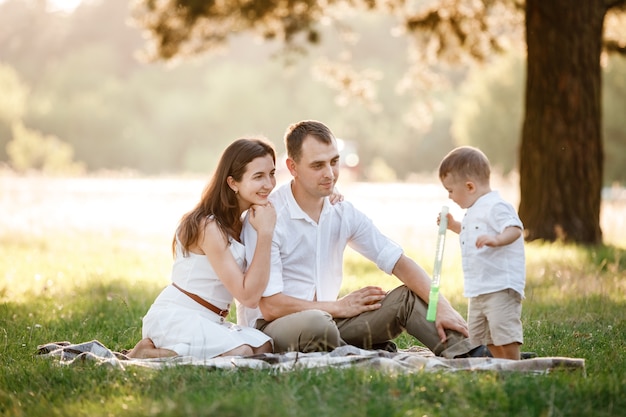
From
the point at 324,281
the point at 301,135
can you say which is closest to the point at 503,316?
the point at 324,281

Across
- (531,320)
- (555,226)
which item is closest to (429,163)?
(555,226)

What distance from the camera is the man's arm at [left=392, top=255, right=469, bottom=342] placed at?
202 inches

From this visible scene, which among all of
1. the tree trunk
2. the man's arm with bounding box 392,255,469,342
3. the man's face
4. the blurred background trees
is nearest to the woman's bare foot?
the man's face

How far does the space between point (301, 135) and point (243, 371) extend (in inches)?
58.7

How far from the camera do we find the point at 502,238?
477 cm

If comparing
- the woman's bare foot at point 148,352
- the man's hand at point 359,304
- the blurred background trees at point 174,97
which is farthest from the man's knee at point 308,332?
the blurred background trees at point 174,97

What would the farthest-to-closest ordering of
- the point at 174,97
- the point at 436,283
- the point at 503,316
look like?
1. the point at 174,97
2. the point at 503,316
3. the point at 436,283

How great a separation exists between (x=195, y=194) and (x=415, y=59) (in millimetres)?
8666

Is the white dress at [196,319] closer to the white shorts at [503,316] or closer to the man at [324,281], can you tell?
the man at [324,281]

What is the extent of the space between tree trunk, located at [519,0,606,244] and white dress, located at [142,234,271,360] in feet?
20.7

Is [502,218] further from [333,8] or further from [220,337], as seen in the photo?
[333,8]

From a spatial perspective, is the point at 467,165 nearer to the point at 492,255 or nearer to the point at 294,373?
the point at 492,255

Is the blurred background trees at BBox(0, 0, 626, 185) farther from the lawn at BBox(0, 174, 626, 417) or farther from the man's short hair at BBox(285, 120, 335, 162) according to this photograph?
the man's short hair at BBox(285, 120, 335, 162)

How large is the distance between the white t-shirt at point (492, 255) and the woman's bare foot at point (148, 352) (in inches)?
68.3
